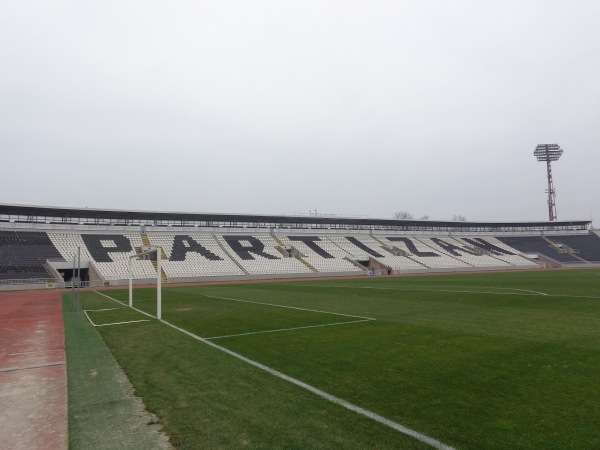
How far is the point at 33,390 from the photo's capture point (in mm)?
6602

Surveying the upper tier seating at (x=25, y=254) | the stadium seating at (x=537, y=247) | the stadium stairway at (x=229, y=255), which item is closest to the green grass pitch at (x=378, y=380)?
the upper tier seating at (x=25, y=254)

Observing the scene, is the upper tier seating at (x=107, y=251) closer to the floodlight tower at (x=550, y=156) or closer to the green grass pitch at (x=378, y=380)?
the green grass pitch at (x=378, y=380)

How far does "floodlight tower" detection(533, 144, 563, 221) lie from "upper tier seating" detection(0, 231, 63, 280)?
9797cm

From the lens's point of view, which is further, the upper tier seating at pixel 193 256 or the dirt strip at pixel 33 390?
the upper tier seating at pixel 193 256

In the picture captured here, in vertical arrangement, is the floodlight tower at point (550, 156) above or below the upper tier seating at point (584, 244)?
above

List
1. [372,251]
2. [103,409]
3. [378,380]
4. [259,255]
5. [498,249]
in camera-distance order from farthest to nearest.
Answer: [498,249] < [372,251] < [259,255] < [378,380] < [103,409]

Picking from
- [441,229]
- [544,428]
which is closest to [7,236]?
[544,428]

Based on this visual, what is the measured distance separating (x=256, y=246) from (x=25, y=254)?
29416 mm

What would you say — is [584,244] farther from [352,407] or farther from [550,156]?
[352,407]

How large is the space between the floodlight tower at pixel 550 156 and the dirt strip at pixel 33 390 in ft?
332

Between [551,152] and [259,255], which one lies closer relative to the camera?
[259,255]

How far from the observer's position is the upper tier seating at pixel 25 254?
39.7m

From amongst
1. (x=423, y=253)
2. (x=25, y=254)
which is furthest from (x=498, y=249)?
(x=25, y=254)

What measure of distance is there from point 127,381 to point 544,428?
649 cm
